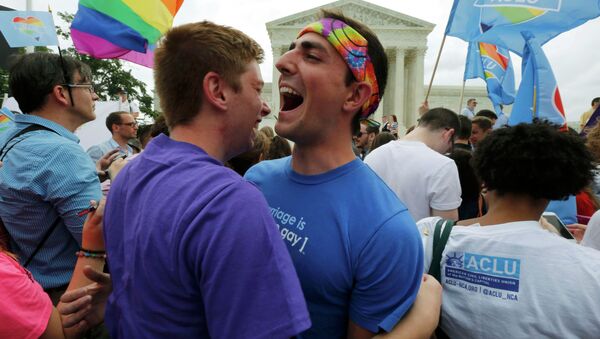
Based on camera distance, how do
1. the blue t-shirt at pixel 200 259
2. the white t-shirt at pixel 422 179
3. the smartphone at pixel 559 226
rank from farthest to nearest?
the white t-shirt at pixel 422 179 < the smartphone at pixel 559 226 < the blue t-shirt at pixel 200 259

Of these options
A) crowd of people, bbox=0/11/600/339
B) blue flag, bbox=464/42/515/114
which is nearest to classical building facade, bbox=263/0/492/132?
blue flag, bbox=464/42/515/114

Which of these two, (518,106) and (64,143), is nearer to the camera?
(64,143)

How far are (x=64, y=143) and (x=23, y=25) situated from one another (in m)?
4.66

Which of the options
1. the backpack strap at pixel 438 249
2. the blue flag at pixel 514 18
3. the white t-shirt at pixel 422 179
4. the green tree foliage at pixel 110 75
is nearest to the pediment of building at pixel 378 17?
the green tree foliage at pixel 110 75

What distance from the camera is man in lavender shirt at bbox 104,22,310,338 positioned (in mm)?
1069

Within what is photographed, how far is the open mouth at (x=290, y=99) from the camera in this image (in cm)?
179

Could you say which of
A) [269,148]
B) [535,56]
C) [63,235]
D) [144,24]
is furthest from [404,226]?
[144,24]

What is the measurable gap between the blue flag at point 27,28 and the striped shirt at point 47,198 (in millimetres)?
3541

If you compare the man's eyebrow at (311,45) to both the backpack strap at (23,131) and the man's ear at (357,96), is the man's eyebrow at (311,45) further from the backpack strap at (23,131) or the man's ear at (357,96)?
the backpack strap at (23,131)

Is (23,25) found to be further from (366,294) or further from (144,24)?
(366,294)

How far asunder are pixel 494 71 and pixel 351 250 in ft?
26.6

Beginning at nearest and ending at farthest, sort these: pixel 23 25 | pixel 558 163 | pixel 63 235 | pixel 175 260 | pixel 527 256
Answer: pixel 175 260, pixel 527 256, pixel 558 163, pixel 63 235, pixel 23 25

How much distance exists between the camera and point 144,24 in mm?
4934

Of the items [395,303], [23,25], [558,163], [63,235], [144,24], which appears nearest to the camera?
[395,303]
